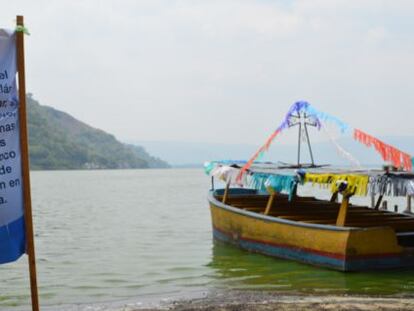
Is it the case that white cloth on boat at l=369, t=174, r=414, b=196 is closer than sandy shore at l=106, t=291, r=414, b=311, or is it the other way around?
sandy shore at l=106, t=291, r=414, b=311

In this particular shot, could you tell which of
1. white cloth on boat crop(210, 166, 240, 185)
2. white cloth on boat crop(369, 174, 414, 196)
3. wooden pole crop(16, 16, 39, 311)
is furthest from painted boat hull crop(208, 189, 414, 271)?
wooden pole crop(16, 16, 39, 311)

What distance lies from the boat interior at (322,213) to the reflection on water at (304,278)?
1.22 m

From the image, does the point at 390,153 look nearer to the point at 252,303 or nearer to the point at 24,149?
the point at 252,303

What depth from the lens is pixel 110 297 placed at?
1168 cm

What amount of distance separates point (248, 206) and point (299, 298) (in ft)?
27.2

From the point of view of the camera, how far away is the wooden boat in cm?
1258

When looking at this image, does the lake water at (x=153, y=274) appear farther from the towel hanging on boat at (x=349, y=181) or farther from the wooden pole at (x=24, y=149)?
the wooden pole at (x=24, y=149)

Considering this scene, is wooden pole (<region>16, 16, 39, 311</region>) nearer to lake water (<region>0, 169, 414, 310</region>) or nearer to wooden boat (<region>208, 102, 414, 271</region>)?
lake water (<region>0, 169, 414, 310</region>)

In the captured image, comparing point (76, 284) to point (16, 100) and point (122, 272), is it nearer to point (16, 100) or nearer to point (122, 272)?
point (122, 272)

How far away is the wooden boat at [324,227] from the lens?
12578mm

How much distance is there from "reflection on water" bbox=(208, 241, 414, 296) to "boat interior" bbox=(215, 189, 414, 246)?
122 centimetres

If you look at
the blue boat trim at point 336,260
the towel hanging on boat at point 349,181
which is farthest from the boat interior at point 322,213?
the towel hanging on boat at point 349,181

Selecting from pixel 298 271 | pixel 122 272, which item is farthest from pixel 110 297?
pixel 298 271

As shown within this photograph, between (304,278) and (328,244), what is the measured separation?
87 centimetres
